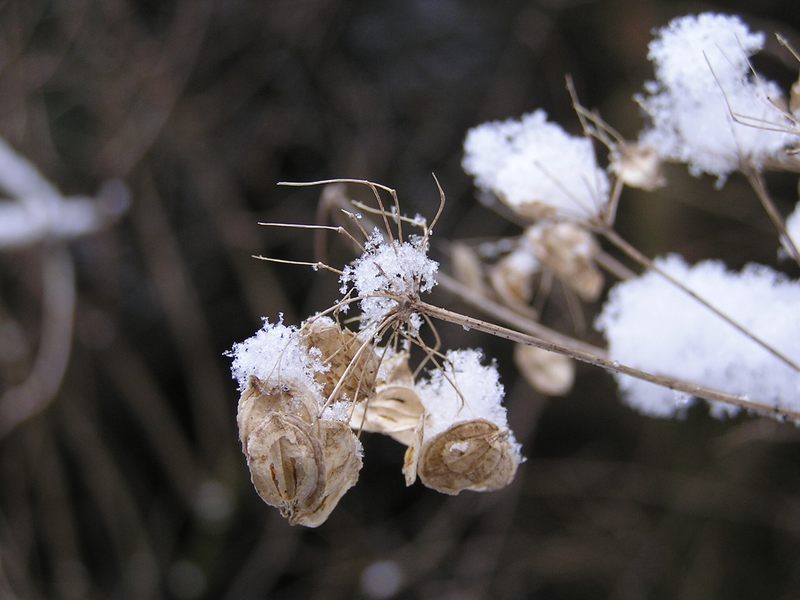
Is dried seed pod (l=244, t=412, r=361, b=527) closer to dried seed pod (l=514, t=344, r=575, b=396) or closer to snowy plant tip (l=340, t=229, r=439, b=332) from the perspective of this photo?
snowy plant tip (l=340, t=229, r=439, b=332)

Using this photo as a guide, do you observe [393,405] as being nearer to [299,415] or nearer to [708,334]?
[299,415]

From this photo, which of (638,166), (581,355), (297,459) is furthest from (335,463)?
(638,166)

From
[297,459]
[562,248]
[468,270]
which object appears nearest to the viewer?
[297,459]

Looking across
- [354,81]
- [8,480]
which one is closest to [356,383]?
[354,81]

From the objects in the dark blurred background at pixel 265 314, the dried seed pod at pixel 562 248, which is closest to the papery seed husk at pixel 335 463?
the dried seed pod at pixel 562 248

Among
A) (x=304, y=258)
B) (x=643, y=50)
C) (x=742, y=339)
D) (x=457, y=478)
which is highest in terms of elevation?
(x=643, y=50)

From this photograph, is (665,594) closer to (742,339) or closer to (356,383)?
(742,339)
